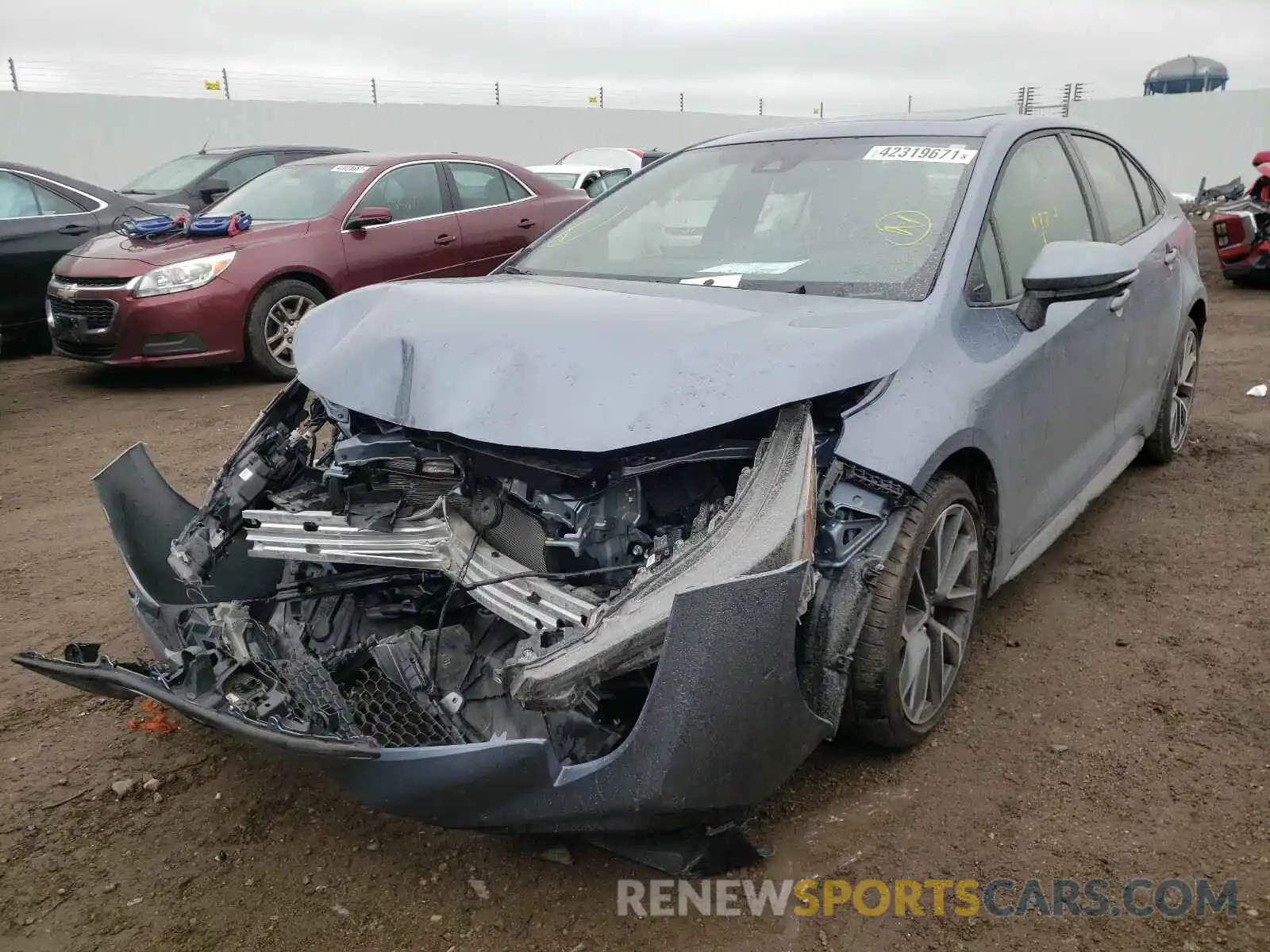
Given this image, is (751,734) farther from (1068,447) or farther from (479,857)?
(1068,447)

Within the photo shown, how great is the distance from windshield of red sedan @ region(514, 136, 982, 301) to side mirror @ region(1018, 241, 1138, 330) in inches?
11.5

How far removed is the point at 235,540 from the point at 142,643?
27.3 inches

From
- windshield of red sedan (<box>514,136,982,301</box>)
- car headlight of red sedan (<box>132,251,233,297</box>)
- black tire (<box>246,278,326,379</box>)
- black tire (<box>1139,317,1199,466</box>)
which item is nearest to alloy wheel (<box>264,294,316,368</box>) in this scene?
black tire (<box>246,278,326,379</box>)

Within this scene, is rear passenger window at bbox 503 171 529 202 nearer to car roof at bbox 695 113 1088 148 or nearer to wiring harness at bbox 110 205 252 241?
wiring harness at bbox 110 205 252 241

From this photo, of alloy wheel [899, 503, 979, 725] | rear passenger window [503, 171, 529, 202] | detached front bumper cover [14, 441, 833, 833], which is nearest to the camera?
detached front bumper cover [14, 441, 833, 833]

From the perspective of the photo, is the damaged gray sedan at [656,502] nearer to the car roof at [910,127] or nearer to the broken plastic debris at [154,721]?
the car roof at [910,127]

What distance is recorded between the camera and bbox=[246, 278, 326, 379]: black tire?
703 centimetres

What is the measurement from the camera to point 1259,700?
2.98 metres

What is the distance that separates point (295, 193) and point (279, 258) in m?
0.96

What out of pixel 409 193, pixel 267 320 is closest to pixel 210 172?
pixel 409 193

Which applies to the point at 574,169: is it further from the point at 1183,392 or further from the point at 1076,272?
the point at 1076,272

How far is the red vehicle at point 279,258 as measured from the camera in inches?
269

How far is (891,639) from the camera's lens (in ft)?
8.19

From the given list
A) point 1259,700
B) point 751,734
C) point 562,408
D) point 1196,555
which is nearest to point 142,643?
point 562,408
